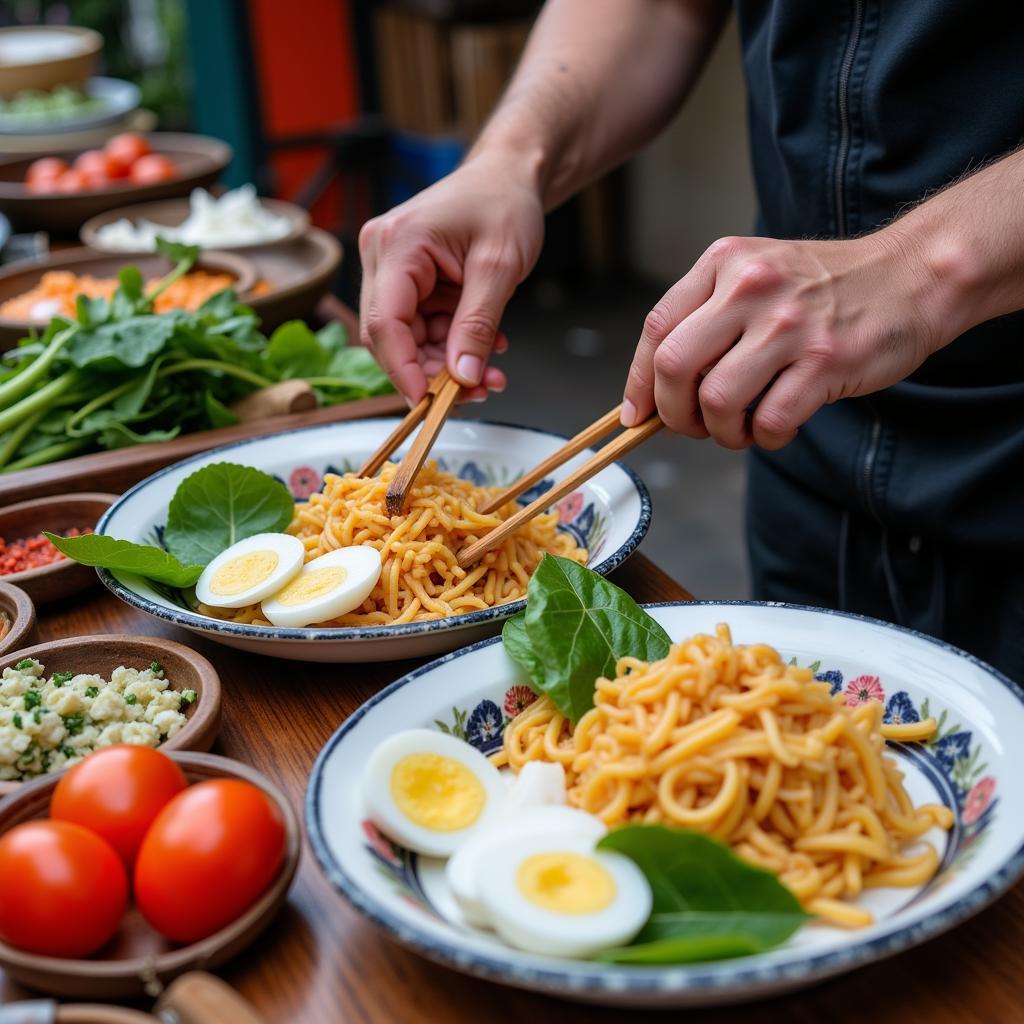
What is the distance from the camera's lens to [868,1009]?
103cm

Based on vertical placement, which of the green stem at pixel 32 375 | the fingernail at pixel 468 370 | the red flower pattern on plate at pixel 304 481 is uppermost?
the fingernail at pixel 468 370

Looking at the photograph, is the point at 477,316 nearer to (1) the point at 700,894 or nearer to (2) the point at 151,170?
(1) the point at 700,894

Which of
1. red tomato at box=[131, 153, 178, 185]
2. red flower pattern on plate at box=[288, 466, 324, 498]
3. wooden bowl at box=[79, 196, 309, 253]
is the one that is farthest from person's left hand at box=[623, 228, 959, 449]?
red tomato at box=[131, 153, 178, 185]

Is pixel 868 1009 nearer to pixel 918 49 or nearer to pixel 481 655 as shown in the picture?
pixel 481 655

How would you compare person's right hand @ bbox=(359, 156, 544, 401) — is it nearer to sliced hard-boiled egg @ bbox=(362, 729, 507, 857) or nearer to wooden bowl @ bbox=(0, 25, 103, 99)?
sliced hard-boiled egg @ bbox=(362, 729, 507, 857)

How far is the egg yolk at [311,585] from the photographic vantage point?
5.21 feet

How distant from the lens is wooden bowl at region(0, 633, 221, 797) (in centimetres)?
141

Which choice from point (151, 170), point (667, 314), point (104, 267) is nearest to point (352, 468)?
point (667, 314)

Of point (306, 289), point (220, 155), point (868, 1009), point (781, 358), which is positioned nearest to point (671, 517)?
point (220, 155)

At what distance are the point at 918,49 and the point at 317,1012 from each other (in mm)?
1561

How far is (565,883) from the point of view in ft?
3.44

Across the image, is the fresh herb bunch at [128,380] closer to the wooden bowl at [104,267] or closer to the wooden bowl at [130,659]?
the wooden bowl at [104,267]

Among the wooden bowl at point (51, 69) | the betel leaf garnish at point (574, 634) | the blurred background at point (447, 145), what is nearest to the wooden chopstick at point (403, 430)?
the betel leaf garnish at point (574, 634)

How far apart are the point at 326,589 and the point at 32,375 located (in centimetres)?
97
